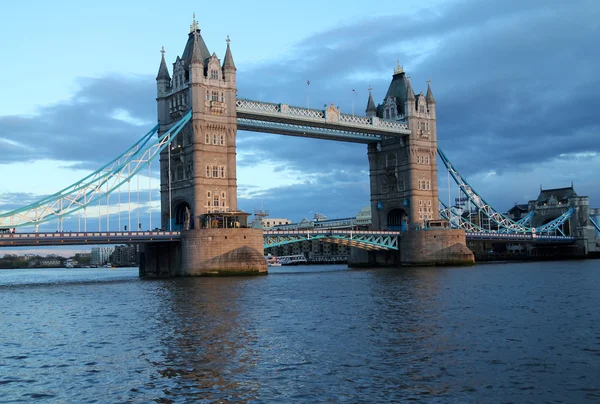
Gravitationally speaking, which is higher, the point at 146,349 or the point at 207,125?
the point at 207,125

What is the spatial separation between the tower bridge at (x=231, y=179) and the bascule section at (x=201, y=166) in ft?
0.43

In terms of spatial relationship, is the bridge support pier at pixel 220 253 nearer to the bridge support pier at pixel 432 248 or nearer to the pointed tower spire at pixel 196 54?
the pointed tower spire at pixel 196 54

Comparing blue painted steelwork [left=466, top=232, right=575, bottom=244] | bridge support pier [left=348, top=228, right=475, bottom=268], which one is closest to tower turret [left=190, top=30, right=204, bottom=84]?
bridge support pier [left=348, top=228, right=475, bottom=268]

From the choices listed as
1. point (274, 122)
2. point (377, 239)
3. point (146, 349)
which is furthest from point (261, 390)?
point (377, 239)

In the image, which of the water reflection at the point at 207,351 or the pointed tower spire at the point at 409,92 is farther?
the pointed tower spire at the point at 409,92

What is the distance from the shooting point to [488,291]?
50.6m

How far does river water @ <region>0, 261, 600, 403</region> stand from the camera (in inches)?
776

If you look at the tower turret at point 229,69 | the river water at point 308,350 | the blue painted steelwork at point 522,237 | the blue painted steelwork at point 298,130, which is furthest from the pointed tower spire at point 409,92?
the river water at point 308,350

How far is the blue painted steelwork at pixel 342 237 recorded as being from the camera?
88.1 meters

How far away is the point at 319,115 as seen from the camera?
93.5 meters

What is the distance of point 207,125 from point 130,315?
46661mm

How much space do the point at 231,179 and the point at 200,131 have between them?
283 inches

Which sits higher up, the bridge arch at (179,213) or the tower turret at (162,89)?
the tower turret at (162,89)

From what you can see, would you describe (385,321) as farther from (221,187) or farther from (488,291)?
(221,187)
